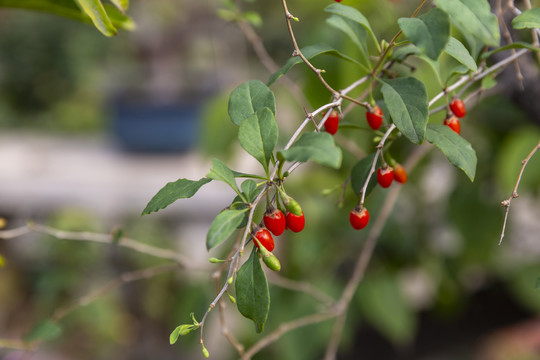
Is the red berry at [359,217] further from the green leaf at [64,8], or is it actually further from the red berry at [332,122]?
the green leaf at [64,8]

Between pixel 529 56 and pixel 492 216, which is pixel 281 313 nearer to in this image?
pixel 492 216

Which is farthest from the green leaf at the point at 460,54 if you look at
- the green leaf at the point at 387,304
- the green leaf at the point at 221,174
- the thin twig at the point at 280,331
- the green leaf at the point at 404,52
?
the green leaf at the point at 387,304

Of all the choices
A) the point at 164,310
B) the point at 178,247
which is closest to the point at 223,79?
the point at 178,247

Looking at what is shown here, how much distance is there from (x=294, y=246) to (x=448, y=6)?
62 cm

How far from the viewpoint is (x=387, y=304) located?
0.81m

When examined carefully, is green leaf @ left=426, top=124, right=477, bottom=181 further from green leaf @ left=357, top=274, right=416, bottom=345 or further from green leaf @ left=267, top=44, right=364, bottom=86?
green leaf @ left=357, top=274, right=416, bottom=345

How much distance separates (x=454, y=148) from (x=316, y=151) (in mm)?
101

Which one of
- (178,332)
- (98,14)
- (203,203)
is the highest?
(98,14)

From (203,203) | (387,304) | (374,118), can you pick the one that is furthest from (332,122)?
(203,203)

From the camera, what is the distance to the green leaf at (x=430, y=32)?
0.23 m

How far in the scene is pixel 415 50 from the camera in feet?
1.00

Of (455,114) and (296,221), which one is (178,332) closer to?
(296,221)

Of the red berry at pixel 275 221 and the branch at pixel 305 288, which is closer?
the red berry at pixel 275 221

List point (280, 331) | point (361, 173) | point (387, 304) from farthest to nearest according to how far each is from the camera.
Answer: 1. point (387, 304)
2. point (280, 331)
3. point (361, 173)
